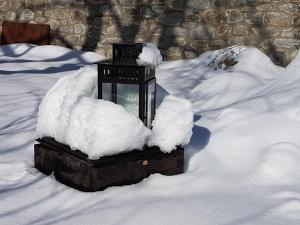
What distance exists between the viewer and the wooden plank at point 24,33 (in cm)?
813

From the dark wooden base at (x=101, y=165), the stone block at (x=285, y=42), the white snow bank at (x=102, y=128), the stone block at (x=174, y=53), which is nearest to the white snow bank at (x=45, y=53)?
the stone block at (x=174, y=53)

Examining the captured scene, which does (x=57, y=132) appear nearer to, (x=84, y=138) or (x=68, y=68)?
(x=84, y=138)

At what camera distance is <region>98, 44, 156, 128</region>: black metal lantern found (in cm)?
305

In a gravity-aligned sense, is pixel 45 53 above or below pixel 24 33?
below

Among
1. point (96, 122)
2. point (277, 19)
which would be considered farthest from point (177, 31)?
point (96, 122)

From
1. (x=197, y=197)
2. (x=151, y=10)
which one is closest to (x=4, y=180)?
(x=197, y=197)

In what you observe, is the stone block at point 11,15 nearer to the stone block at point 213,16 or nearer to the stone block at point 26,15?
the stone block at point 26,15

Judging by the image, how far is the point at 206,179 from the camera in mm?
3100

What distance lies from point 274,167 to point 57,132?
1.45 metres

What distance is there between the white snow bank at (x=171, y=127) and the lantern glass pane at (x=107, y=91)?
35cm

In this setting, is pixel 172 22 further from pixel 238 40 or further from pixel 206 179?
pixel 206 179

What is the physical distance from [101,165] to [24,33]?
595 centimetres

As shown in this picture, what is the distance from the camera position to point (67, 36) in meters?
8.01

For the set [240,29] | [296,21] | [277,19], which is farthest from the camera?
[240,29]
